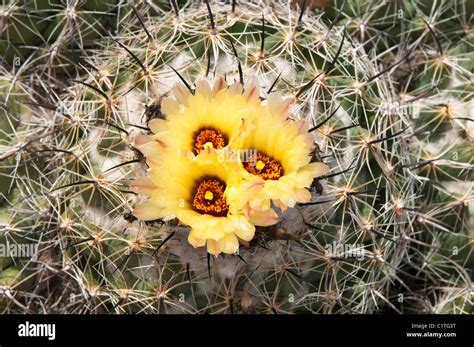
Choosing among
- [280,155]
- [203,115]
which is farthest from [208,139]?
[280,155]

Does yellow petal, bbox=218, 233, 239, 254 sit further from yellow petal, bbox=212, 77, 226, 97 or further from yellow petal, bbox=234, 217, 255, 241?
yellow petal, bbox=212, 77, 226, 97

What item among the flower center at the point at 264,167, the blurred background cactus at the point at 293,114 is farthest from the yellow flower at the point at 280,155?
the blurred background cactus at the point at 293,114

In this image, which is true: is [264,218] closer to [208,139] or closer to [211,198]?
[211,198]

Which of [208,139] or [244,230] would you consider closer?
[244,230]
